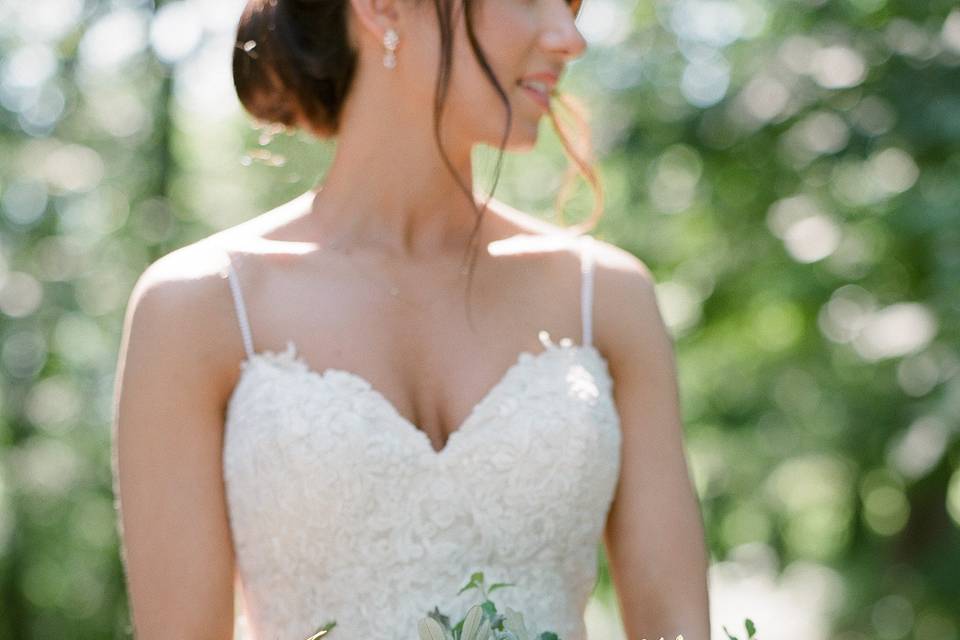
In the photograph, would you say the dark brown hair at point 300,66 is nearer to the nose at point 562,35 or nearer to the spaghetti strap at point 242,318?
the nose at point 562,35

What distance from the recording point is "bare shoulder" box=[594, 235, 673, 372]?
2.67 metres

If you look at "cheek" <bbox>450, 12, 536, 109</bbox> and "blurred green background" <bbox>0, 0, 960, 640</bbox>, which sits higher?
"cheek" <bbox>450, 12, 536, 109</bbox>

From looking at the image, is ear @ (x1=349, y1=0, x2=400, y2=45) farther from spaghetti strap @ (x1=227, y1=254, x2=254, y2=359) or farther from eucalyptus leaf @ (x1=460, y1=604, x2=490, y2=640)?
eucalyptus leaf @ (x1=460, y1=604, x2=490, y2=640)

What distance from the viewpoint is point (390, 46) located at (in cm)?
255

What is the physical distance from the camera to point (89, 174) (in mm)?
9023

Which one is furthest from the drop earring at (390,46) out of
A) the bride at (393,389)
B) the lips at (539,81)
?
the lips at (539,81)

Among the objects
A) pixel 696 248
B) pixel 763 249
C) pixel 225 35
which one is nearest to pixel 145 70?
pixel 225 35

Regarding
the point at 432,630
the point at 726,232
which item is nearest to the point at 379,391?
the point at 432,630

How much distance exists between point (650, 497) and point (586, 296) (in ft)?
1.36

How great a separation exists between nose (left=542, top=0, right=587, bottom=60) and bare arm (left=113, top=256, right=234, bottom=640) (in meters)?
0.75

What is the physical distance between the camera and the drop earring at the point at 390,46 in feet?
8.32

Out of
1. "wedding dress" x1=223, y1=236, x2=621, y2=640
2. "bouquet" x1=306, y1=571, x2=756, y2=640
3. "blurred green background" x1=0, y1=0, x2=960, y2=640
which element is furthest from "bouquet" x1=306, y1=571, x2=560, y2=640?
"blurred green background" x1=0, y1=0, x2=960, y2=640

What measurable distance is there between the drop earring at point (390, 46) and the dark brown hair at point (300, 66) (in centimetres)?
12

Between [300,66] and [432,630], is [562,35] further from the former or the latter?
[432,630]
